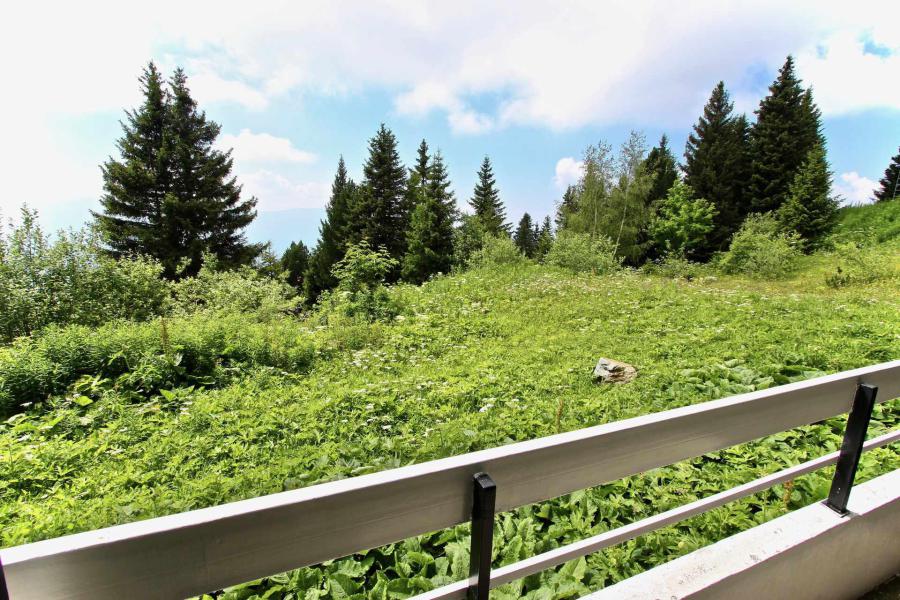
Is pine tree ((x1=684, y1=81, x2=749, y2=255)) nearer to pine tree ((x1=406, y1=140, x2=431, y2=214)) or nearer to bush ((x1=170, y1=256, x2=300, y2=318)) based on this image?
pine tree ((x1=406, y1=140, x2=431, y2=214))

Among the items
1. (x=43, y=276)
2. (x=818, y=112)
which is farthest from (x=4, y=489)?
(x=818, y=112)

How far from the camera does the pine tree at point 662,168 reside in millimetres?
34281

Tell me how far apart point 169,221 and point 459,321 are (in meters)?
23.1

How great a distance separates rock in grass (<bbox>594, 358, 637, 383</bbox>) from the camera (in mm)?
4949

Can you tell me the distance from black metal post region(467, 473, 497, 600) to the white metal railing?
1.0 inches

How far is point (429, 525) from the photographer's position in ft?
3.25

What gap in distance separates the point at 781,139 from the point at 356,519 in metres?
36.5

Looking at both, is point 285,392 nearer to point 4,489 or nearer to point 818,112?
point 4,489

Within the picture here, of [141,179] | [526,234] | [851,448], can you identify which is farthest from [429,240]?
[526,234]

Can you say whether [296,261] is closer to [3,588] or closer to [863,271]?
[863,271]

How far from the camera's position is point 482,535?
1.03m

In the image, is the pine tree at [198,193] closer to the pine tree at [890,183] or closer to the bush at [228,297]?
the bush at [228,297]

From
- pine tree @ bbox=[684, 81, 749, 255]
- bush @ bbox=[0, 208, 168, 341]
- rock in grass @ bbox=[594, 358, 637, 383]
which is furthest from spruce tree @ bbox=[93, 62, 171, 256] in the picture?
pine tree @ bbox=[684, 81, 749, 255]

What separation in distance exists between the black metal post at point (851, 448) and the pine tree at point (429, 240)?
26.6 m
